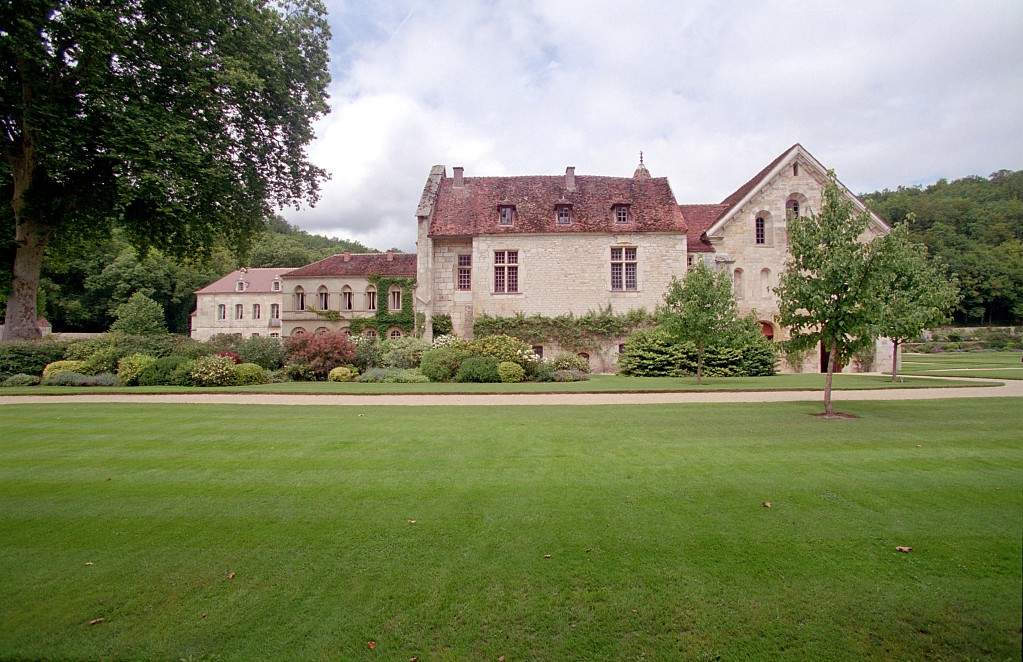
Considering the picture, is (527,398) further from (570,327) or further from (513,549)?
(570,327)

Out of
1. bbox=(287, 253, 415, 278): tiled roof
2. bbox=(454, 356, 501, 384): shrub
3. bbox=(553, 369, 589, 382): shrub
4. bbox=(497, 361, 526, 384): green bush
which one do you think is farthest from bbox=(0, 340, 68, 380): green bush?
bbox=(553, 369, 589, 382): shrub

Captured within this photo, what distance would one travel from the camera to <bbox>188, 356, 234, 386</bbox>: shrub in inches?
776

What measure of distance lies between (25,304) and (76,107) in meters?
8.63

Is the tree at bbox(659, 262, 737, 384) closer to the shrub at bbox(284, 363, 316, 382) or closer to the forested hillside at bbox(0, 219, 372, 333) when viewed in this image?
the shrub at bbox(284, 363, 316, 382)

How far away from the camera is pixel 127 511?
5.75 m

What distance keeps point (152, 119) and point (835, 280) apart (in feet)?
69.1

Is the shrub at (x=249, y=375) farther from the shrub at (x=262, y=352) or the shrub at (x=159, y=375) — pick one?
the shrub at (x=262, y=352)

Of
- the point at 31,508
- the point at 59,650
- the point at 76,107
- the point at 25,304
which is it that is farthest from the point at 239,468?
the point at 25,304

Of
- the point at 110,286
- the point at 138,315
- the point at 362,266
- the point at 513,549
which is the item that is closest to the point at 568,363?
the point at 513,549

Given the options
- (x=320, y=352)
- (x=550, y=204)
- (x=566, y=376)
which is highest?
(x=550, y=204)

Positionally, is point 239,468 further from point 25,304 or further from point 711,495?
point 25,304

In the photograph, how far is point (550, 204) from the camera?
3256cm

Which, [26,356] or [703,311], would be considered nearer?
[703,311]

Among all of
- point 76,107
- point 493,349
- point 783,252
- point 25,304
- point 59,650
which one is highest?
point 76,107
